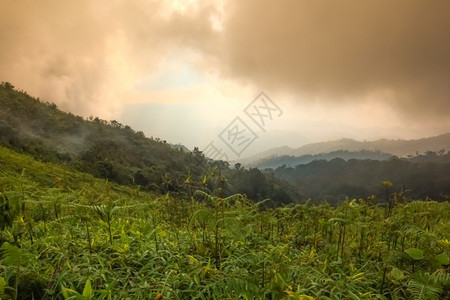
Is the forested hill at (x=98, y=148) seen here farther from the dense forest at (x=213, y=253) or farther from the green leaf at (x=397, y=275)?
the green leaf at (x=397, y=275)

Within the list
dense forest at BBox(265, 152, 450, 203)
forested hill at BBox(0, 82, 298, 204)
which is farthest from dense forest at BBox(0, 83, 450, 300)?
dense forest at BBox(265, 152, 450, 203)

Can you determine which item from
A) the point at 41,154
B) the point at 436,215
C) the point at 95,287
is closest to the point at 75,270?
the point at 95,287

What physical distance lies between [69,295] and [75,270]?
1.16 feet

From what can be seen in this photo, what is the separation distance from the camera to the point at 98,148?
119ft

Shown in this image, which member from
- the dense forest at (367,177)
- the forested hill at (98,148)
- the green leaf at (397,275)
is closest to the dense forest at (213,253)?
the green leaf at (397,275)

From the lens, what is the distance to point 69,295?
8.32ft

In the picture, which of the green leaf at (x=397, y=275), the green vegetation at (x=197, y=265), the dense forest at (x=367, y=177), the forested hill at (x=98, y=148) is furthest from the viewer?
the dense forest at (x=367, y=177)

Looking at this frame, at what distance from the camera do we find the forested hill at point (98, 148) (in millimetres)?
28000

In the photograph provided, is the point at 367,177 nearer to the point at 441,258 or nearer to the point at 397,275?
the point at 441,258

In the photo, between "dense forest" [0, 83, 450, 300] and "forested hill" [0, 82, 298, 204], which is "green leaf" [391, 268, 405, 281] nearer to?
"dense forest" [0, 83, 450, 300]

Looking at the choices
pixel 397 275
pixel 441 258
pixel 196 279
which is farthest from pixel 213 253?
pixel 441 258

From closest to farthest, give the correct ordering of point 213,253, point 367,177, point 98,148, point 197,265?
point 197,265
point 213,253
point 98,148
point 367,177

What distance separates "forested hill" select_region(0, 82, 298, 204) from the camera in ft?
91.9

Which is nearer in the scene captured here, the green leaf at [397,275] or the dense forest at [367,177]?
the green leaf at [397,275]
